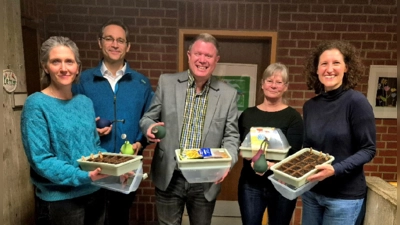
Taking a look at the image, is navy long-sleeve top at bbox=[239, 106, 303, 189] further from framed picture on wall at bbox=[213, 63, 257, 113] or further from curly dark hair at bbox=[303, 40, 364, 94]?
framed picture on wall at bbox=[213, 63, 257, 113]

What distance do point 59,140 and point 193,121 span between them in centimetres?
67

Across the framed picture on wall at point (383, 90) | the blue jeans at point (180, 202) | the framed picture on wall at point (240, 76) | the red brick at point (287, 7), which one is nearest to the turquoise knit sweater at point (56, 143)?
the blue jeans at point (180, 202)

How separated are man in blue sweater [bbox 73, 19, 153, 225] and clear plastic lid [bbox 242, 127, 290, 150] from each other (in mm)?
660

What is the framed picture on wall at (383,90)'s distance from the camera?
8.77 ft

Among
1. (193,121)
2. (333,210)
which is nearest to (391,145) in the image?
(333,210)

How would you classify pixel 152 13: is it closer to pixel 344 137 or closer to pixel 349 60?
pixel 349 60

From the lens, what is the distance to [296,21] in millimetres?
2605

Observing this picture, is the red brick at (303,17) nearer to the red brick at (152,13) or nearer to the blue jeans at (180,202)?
the red brick at (152,13)

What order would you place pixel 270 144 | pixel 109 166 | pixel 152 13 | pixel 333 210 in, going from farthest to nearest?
pixel 152 13
pixel 270 144
pixel 333 210
pixel 109 166

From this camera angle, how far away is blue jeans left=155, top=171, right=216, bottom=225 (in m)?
1.60

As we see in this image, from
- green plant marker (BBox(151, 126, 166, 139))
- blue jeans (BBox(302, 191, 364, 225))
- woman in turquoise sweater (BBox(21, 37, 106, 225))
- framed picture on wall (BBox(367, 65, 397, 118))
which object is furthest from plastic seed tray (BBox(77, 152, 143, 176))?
framed picture on wall (BBox(367, 65, 397, 118))

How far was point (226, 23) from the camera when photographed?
2.59m

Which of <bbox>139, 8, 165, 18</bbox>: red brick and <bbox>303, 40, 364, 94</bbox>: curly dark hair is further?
<bbox>139, 8, 165, 18</bbox>: red brick

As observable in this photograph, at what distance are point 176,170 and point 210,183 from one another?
0.66 ft
